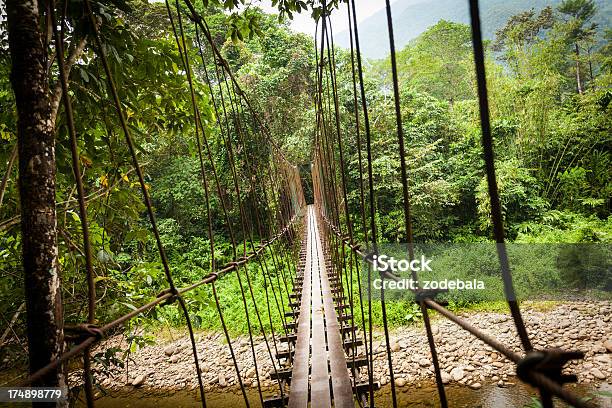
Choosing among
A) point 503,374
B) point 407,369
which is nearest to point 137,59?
point 407,369

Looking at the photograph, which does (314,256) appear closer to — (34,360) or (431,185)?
(34,360)

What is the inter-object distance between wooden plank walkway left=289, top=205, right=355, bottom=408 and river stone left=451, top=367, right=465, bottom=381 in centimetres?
291

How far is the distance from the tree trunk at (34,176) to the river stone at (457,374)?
455 centimetres

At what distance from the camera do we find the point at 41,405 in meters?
0.45

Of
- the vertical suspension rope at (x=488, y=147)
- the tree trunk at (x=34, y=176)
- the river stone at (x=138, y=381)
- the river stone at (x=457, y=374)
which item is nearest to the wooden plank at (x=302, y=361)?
the tree trunk at (x=34, y=176)

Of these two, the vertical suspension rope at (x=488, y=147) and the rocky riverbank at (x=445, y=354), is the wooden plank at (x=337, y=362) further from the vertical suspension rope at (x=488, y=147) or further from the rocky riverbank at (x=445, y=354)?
the rocky riverbank at (x=445, y=354)

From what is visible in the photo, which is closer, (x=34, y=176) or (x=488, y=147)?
(x=488, y=147)

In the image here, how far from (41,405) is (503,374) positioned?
4.85 meters

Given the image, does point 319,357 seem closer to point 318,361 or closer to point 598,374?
point 318,361

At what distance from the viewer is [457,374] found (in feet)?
13.4

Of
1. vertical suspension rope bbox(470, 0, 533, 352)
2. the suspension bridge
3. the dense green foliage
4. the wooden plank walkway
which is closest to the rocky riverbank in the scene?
the dense green foliage

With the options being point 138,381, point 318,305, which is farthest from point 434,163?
point 138,381

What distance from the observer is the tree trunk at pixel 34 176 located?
1.60 ft

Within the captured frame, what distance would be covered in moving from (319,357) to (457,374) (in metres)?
3.63
